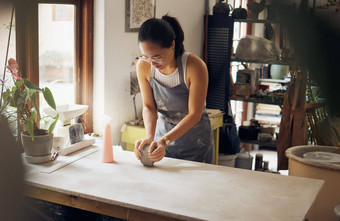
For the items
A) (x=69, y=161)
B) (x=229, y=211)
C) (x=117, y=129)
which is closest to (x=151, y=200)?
(x=229, y=211)

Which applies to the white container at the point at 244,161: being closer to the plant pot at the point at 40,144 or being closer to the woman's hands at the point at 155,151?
the woman's hands at the point at 155,151

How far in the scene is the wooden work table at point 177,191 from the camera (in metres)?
1.61

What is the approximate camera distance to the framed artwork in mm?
3434

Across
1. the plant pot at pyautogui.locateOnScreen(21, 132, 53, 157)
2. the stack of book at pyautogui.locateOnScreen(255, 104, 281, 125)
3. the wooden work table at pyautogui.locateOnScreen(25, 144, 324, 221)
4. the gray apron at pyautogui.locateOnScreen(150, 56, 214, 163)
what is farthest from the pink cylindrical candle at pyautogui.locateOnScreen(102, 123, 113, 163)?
the stack of book at pyautogui.locateOnScreen(255, 104, 281, 125)

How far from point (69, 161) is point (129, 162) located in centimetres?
29

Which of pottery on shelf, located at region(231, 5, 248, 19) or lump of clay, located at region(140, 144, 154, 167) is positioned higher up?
pottery on shelf, located at region(231, 5, 248, 19)

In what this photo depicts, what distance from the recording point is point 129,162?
2.16 metres

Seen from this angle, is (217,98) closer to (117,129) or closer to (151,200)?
(117,129)

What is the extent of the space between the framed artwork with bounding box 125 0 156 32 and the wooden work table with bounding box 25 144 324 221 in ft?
5.27

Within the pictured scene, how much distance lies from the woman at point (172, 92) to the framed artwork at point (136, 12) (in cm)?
117

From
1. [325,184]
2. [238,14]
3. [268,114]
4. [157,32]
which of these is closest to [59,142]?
[157,32]

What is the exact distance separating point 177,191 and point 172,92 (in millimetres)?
720

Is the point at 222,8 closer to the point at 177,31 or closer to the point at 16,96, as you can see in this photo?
the point at 177,31

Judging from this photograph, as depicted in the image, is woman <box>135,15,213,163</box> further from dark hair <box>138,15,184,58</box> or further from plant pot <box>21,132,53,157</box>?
plant pot <box>21,132,53,157</box>
